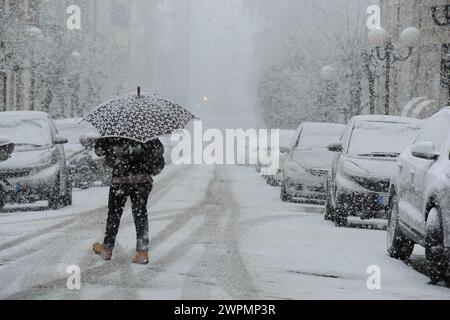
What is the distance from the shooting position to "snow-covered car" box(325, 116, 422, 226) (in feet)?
53.9

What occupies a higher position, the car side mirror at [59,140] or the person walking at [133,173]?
the person walking at [133,173]

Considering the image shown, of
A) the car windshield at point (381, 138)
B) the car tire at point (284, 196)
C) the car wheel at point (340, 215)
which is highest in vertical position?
the car windshield at point (381, 138)

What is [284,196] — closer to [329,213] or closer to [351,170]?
[329,213]

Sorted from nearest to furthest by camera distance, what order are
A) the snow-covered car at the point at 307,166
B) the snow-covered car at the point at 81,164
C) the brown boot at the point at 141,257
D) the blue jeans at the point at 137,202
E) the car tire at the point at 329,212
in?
the brown boot at the point at 141,257
the blue jeans at the point at 137,202
the car tire at the point at 329,212
the snow-covered car at the point at 307,166
the snow-covered car at the point at 81,164

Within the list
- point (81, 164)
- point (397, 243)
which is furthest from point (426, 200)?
point (81, 164)

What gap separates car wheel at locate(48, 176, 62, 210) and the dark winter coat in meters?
8.90

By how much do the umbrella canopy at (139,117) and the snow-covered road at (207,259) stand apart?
1.32m

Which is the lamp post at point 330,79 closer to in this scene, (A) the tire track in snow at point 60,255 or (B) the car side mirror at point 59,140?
(B) the car side mirror at point 59,140

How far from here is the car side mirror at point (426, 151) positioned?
10.7 metres

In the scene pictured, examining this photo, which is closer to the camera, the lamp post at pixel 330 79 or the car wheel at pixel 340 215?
the car wheel at pixel 340 215

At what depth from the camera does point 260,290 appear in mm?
8820

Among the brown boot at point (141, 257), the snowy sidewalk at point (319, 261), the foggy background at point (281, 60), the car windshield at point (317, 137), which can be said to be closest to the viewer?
the snowy sidewalk at point (319, 261)

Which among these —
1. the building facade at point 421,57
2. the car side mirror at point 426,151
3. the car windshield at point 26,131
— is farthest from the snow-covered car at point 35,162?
the building facade at point 421,57
